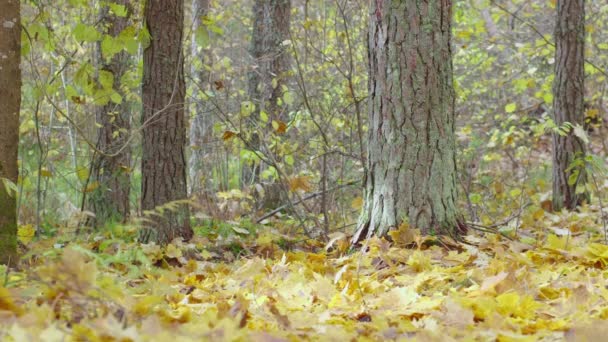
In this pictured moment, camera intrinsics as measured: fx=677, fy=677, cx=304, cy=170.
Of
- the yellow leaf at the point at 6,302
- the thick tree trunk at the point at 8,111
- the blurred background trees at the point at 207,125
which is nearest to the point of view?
the yellow leaf at the point at 6,302

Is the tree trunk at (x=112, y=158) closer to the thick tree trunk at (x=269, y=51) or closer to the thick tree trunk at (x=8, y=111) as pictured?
the thick tree trunk at (x=269, y=51)

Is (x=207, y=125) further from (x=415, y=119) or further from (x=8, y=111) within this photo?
(x=8, y=111)

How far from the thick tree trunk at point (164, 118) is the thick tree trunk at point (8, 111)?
1.47 meters

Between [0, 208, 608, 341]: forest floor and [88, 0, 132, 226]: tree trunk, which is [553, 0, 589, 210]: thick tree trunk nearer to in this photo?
[0, 208, 608, 341]: forest floor

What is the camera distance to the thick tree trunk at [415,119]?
11.8 feet

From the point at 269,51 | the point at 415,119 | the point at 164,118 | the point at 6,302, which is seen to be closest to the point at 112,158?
the point at 164,118

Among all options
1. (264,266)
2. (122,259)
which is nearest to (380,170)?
(264,266)

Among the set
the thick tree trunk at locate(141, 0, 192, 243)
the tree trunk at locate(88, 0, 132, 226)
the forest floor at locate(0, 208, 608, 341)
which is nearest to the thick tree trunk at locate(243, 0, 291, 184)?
the tree trunk at locate(88, 0, 132, 226)

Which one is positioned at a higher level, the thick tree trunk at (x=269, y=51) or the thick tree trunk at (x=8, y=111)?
the thick tree trunk at (x=269, y=51)

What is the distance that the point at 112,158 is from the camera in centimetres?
603

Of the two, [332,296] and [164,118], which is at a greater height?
[164,118]

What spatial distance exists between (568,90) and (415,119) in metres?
3.67

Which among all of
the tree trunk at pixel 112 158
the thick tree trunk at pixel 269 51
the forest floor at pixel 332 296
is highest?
the thick tree trunk at pixel 269 51

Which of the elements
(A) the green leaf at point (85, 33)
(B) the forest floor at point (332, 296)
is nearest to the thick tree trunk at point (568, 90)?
(B) the forest floor at point (332, 296)
